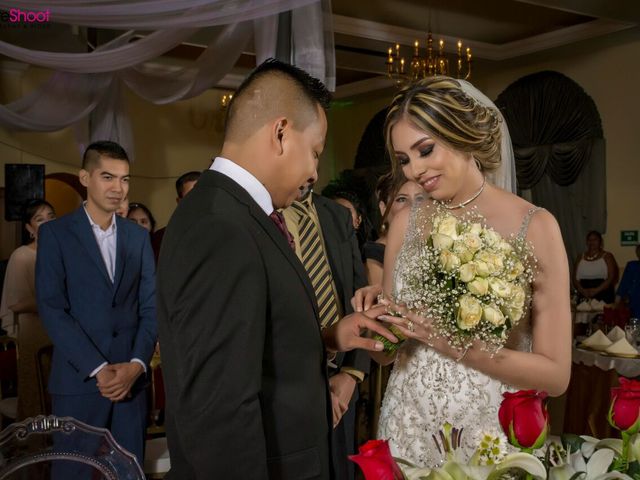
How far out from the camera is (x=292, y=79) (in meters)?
1.94

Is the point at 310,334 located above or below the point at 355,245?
below

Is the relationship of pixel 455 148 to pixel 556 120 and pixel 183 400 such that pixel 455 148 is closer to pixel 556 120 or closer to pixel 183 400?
pixel 183 400

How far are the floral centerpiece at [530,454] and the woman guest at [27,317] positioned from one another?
3418 mm

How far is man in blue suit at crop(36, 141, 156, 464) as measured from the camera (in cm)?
364

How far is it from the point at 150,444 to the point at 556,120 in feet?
34.6

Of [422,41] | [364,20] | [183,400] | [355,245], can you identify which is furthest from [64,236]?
[422,41]

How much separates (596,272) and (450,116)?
9.45 meters

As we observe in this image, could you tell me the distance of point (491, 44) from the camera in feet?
42.2

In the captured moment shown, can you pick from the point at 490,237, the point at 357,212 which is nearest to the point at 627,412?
the point at 490,237

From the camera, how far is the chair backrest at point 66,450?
186 centimetres

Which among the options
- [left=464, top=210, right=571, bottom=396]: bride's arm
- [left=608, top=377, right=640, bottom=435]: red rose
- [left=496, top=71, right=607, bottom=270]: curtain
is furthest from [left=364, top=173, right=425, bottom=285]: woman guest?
[left=496, top=71, right=607, bottom=270]: curtain

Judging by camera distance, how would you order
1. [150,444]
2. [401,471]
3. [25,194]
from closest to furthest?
[401,471] < [150,444] < [25,194]

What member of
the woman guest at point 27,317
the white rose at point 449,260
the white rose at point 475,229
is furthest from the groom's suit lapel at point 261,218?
the woman guest at point 27,317

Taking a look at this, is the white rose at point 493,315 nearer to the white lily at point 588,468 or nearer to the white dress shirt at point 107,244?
the white lily at point 588,468
